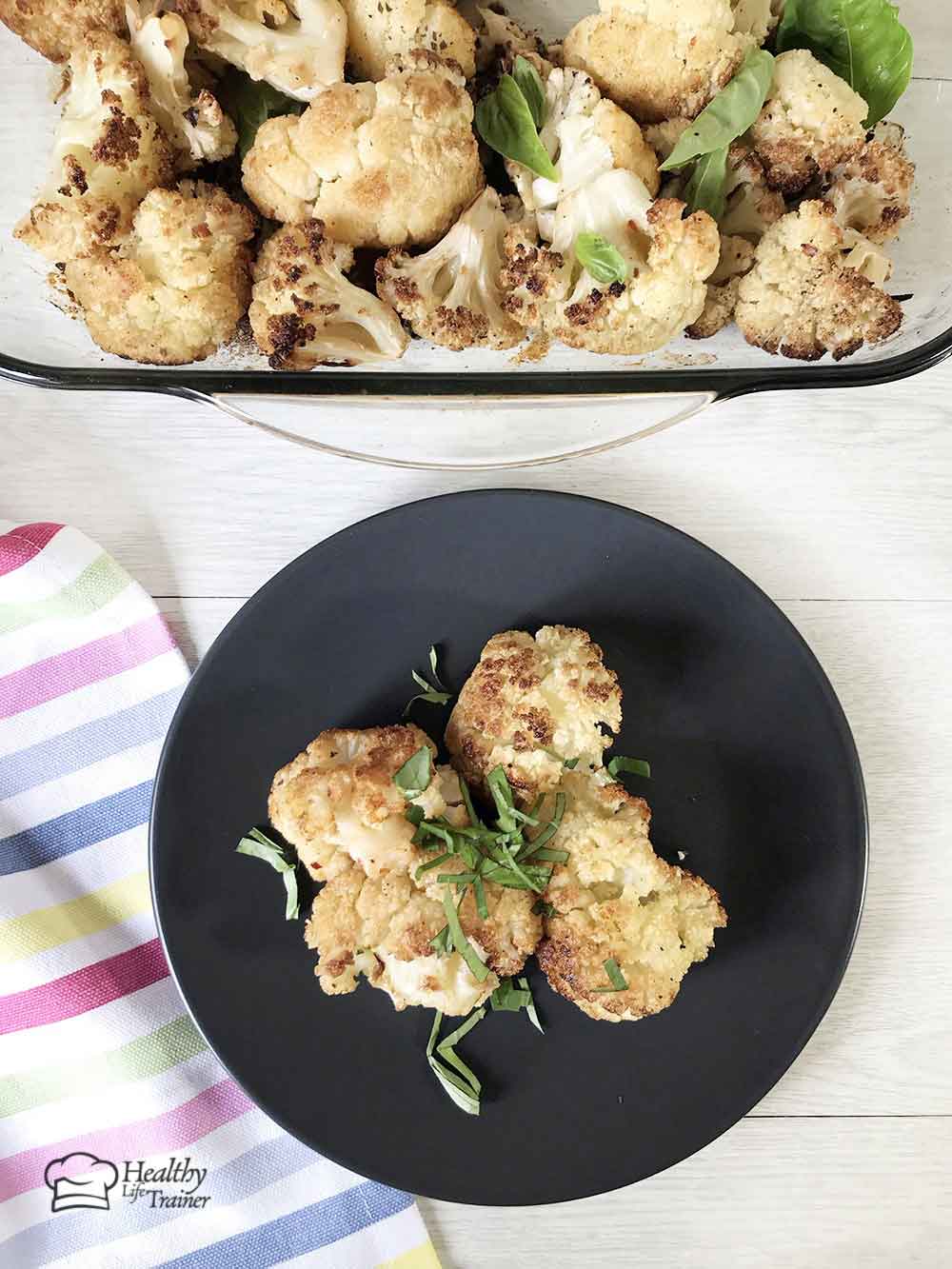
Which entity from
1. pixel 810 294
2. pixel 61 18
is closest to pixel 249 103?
pixel 61 18

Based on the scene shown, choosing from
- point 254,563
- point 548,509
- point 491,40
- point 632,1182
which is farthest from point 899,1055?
point 491,40

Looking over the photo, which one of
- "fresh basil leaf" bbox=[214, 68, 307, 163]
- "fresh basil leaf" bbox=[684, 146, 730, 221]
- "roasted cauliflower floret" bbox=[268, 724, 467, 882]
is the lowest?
"roasted cauliflower floret" bbox=[268, 724, 467, 882]

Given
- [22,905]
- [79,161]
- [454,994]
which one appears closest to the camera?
[79,161]

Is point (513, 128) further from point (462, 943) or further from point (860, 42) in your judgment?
point (462, 943)

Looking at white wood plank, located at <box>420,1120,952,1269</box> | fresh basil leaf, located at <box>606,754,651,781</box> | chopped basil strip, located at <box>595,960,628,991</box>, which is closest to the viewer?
chopped basil strip, located at <box>595,960,628,991</box>

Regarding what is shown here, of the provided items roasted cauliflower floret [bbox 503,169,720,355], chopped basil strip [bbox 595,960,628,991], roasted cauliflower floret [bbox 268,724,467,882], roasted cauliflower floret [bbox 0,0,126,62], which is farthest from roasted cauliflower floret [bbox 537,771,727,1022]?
roasted cauliflower floret [bbox 0,0,126,62]

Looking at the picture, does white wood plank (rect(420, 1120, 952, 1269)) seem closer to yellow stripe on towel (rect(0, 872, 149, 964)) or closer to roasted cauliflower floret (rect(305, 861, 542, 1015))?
roasted cauliflower floret (rect(305, 861, 542, 1015))

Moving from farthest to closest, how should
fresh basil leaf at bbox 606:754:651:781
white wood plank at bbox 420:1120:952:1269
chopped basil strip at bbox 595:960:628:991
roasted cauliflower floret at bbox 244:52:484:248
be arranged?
1. white wood plank at bbox 420:1120:952:1269
2. fresh basil leaf at bbox 606:754:651:781
3. chopped basil strip at bbox 595:960:628:991
4. roasted cauliflower floret at bbox 244:52:484:248

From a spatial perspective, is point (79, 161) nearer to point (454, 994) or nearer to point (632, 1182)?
point (454, 994)

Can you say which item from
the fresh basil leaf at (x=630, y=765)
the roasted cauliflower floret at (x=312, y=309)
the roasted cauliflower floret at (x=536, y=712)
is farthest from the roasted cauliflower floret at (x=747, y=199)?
the fresh basil leaf at (x=630, y=765)
